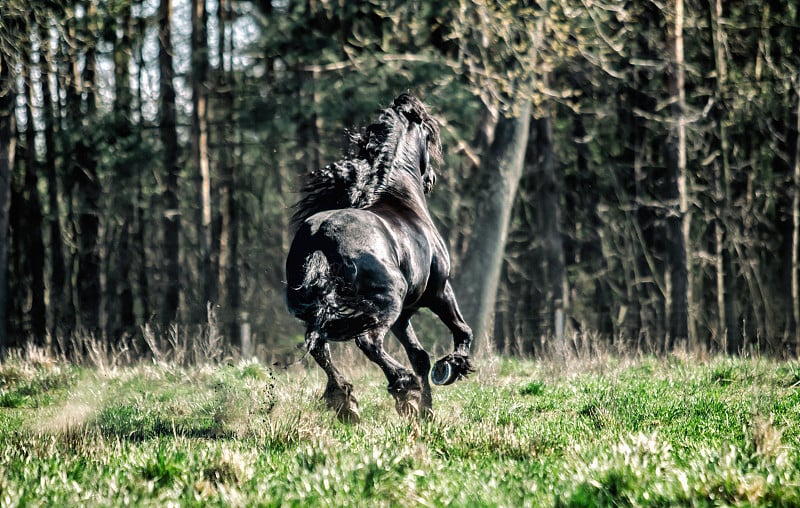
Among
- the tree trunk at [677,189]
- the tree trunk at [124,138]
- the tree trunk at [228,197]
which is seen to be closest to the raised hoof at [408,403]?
the tree trunk at [677,189]

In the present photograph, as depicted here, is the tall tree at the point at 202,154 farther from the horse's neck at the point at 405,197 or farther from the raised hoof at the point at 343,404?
the raised hoof at the point at 343,404

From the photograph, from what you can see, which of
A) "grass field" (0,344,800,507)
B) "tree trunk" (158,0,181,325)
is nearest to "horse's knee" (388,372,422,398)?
"grass field" (0,344,800,507)

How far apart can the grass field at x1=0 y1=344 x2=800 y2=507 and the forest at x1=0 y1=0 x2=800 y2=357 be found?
7983 mm

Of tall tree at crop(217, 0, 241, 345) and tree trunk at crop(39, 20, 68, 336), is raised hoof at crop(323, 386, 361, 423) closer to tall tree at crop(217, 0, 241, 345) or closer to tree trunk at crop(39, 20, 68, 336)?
tall tree at crop(217, 0, 241, 345)

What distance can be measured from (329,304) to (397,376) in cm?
86

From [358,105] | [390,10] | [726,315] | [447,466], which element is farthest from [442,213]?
[447,466]

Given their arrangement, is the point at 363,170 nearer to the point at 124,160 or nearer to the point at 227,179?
the point at 124,160

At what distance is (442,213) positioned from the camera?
73.2ft

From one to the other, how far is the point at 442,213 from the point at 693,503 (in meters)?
18.4

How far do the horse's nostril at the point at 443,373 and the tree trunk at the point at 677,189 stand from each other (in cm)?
1167

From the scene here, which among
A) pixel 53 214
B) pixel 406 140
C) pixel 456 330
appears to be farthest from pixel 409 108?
pixel 53 214

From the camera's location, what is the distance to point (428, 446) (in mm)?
5691

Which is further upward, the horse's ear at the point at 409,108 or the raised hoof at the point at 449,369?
the horse's ear at the point at 409,108

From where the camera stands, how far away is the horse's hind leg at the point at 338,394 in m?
7.34
